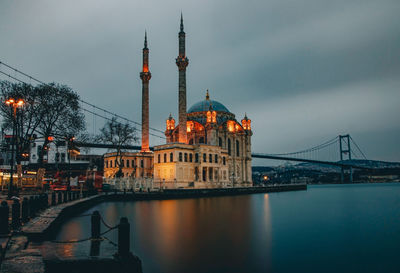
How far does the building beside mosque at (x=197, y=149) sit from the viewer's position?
5741 cm

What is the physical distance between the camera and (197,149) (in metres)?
60.1

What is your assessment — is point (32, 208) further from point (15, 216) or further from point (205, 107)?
point (205, 107)

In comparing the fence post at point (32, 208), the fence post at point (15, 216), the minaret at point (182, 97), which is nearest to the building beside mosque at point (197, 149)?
the minaret at point (182, 97)

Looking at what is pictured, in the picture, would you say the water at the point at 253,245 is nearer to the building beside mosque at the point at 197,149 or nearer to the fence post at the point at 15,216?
the fence post at the point at 15,216

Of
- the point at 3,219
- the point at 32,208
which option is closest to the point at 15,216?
the point at 3,219

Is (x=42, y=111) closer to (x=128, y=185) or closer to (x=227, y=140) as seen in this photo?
(x=128, y=185)

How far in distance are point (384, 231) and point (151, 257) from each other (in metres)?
15.7

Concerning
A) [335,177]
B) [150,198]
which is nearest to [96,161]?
[150,198]

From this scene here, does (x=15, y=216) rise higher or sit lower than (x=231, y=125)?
lower

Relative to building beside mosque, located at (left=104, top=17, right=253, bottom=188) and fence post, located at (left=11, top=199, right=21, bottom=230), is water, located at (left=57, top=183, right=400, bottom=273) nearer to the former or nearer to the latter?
fence post, located at (left=11, top=199, right=21, bottom=230)

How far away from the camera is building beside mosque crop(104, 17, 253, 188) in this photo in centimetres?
5741

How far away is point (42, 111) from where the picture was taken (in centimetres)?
3231

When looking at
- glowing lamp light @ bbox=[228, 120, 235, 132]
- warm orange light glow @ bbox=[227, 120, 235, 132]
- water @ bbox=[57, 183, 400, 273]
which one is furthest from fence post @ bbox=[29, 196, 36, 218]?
glowing lamp light @ bbox=[228, 120, 235, 132]

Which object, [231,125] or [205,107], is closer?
[231,125]
